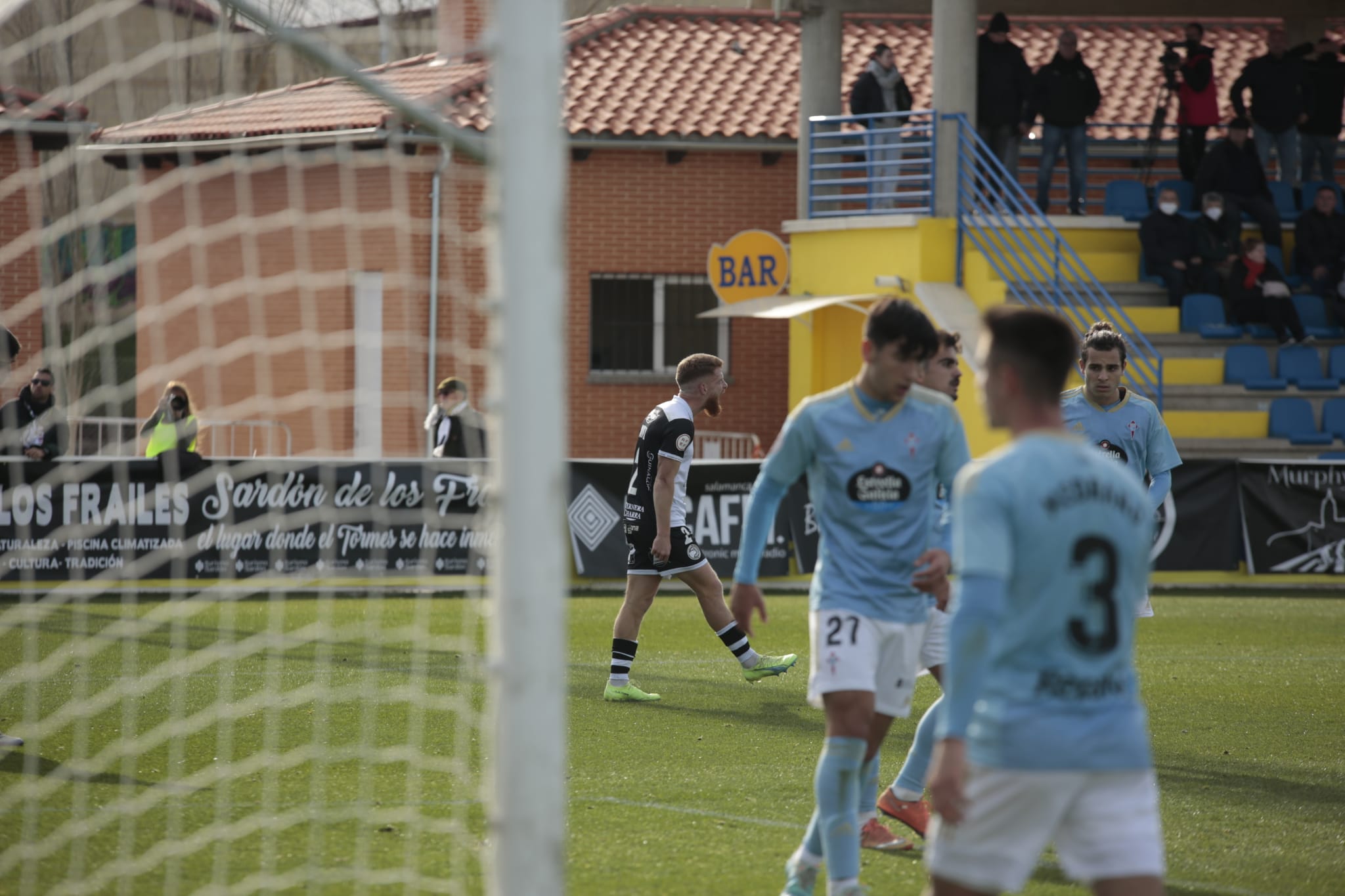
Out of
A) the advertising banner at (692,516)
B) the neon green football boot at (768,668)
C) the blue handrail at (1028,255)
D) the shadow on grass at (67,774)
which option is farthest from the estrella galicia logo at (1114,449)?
the blue handrail at (1028,255)

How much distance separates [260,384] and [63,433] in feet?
15.1

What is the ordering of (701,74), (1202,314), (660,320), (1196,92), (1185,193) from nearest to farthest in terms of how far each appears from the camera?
(1202,314) < (1196,92) < (1185,193) < (660,320) < (701,74)

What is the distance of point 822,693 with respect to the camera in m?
4.66

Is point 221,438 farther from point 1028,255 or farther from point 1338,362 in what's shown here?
point 1338,362

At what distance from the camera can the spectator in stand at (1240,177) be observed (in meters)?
19.1

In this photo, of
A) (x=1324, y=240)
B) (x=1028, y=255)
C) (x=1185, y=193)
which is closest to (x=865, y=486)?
(x=1028, y=255)

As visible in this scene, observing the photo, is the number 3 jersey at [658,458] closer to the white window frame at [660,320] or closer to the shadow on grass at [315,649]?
the shadow on grass at [315,649]

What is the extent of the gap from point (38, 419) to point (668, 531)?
7.87 m

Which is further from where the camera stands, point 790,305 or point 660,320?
point 660,320

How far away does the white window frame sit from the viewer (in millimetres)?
22266

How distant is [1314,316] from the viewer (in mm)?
18844

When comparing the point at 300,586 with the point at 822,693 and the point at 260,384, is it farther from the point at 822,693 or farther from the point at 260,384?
the point at 822,693

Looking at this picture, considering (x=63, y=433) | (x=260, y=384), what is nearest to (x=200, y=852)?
(x=63, y=433)

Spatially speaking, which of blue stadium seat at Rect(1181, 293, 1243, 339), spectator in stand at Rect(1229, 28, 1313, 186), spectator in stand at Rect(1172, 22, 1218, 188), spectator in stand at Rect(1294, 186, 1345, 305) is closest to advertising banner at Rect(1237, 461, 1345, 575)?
blue stadium seat at Rect(1181, 293, 1243, 339)
